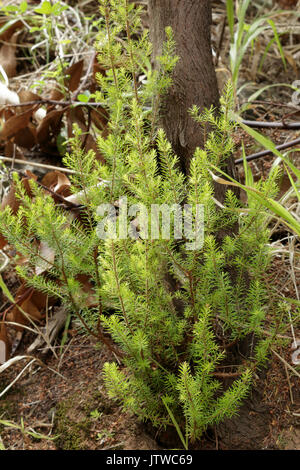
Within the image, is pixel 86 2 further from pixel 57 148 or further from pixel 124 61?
pixel 124 61

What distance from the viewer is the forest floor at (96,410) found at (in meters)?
Result: 1.16

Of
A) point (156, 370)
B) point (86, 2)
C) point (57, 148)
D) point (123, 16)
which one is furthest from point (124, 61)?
point (86, 2)

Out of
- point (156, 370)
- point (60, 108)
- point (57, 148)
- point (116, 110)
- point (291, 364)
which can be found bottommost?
point (291, 364)

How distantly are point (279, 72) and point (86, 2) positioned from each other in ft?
3.21

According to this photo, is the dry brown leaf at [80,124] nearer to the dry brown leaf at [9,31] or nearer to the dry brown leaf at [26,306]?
the dry brown leaf at [26,306]

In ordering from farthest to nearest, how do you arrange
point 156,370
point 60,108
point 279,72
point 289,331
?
point 279,72
point 60,108
point 289,331
point 156,370

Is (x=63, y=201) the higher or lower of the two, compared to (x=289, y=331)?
higher

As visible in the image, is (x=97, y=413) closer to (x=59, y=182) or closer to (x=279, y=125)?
(x=59, y=182)

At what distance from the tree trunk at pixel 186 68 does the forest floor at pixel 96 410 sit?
0.36 metres

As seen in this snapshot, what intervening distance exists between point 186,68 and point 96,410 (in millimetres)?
821

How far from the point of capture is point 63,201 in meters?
1.38

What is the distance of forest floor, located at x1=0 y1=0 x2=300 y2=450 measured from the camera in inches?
45.6

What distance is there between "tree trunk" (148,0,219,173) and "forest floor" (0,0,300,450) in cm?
36

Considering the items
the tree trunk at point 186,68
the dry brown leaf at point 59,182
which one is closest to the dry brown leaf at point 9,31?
the dry brown leaf at point 59,182
